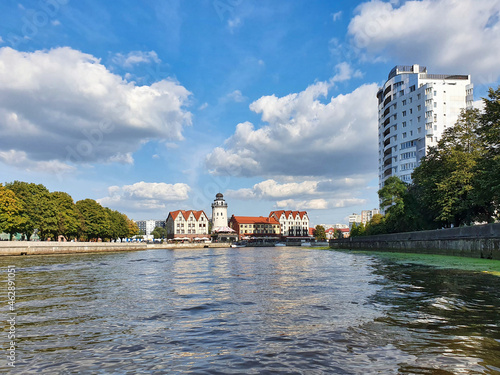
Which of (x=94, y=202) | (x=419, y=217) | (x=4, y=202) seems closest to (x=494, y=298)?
(x=419, y=217)

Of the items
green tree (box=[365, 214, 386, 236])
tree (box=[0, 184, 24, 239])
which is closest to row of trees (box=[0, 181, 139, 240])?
tree (box=[0, 184, 24, 239])

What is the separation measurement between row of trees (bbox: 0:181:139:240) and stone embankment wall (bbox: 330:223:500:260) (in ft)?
253

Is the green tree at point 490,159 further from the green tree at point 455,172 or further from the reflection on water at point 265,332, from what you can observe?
the reflection on water at point 265,332

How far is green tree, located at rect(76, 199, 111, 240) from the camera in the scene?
111 m

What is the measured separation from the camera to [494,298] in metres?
14.3

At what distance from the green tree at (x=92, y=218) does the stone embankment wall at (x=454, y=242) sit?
280ft

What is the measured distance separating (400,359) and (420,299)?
8.18m

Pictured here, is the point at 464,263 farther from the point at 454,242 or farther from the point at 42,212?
the point at 42,212

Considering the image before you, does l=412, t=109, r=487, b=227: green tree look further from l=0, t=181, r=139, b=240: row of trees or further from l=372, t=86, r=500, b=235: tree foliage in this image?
l=0, t=181, r=139, b=240: row of trees

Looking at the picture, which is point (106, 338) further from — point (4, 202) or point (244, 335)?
point (4, 202)

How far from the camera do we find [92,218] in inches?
4449

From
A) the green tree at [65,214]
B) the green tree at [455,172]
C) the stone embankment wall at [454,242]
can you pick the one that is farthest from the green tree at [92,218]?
the green tree at [455,172]

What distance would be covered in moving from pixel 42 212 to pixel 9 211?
416 inches

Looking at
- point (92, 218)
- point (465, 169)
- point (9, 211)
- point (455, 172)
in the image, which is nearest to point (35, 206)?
point (9, 211)
